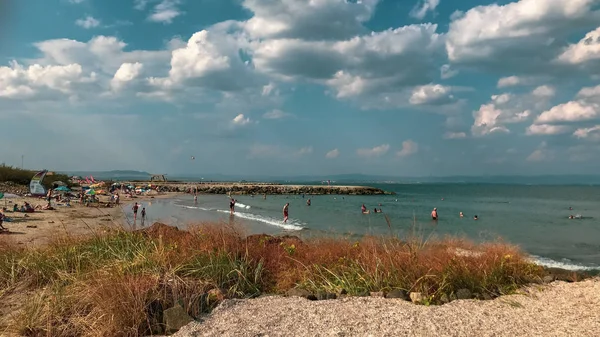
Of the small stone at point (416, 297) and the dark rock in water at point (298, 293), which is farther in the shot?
the dark rock in water at point (298, 293)

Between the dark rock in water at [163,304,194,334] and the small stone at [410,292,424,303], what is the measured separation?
11.7 feet

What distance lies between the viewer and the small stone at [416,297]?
6.96 meters

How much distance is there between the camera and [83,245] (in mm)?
9047

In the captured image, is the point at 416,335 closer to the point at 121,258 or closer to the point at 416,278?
the point at 416,278

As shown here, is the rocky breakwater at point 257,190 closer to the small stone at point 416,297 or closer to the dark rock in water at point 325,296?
the dark rock in water at point 325,296

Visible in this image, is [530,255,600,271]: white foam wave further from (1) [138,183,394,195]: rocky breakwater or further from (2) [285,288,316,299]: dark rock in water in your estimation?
(1) [138,183,394,195]: rocky breakwater

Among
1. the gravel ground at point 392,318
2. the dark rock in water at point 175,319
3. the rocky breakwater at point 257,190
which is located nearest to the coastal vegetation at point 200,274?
the dark rock in water at point 175,319

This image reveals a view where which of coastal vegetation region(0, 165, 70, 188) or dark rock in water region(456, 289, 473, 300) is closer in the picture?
dark rock in water region(456, 289, 473, 300)

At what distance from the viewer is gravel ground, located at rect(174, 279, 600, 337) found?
564 cm

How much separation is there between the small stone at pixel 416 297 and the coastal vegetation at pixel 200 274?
4 centimetres

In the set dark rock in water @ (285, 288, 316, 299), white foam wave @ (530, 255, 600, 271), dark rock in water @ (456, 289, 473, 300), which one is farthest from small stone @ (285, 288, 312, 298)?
white foam wave @ (530, 255, 600, 271)

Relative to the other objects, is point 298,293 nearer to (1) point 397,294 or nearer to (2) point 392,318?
(1) point 397,294

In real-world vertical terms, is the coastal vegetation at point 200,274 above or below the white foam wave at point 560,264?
above

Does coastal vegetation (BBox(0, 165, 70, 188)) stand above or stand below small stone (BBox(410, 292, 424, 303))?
above
